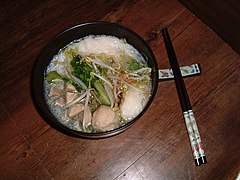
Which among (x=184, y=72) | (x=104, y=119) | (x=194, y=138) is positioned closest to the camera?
(x=104, y=119)

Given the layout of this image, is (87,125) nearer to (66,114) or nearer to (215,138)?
(66,114)

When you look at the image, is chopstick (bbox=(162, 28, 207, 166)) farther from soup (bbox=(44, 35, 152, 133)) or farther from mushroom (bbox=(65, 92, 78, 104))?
mushroom (bbox=(65, 92, 78, 104))

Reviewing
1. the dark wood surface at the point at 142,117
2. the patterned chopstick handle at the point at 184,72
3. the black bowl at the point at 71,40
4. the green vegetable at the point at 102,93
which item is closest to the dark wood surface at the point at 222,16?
the dark wood surface at the point at 142,117

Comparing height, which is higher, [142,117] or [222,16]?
[222,16]

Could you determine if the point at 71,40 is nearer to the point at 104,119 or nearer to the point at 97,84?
the point at 97,84

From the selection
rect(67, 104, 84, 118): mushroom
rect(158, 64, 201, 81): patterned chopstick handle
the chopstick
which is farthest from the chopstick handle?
rect(67, 104, 84, 118): mushroom

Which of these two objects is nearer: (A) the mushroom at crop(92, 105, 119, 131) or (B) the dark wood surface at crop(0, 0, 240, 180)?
(A) the mushroom at crop(92, 105, 119, 131)

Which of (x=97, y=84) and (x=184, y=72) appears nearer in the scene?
(x=97, y=84)

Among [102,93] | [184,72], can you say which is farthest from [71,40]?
[184,72]
